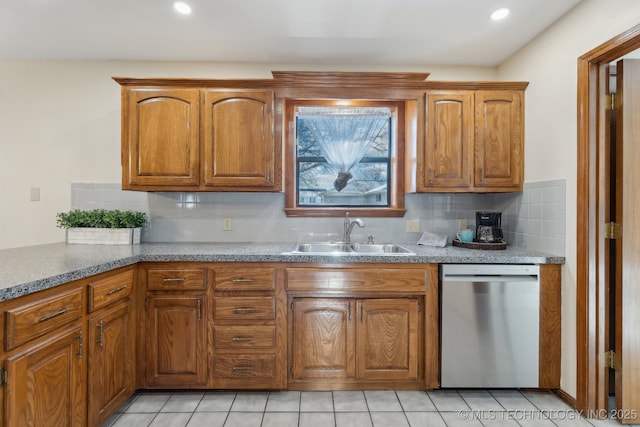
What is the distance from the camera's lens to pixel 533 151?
8.04 feet

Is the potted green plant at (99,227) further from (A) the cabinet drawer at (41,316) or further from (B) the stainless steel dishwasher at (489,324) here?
(B) the stainless steel dishwasher at (489,324)

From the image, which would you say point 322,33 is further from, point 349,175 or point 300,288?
point 300,288

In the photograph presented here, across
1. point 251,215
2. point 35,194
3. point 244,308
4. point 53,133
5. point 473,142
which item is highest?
point 53,133

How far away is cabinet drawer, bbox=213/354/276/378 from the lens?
2174mm

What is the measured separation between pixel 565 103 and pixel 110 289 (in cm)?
290

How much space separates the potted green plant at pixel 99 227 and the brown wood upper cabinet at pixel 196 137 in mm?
288

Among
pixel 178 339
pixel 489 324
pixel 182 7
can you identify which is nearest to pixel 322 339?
pixel 178 339

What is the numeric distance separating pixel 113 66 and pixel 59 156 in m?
0.86

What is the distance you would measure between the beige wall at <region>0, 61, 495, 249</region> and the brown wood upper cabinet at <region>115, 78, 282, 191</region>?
51cm

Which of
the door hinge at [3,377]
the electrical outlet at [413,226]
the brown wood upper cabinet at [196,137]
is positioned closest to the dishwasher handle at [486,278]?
the electrical outlet at [413,226]

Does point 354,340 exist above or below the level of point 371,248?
below

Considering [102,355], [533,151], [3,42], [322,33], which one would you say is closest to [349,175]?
[322,33]

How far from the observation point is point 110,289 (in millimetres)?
1831

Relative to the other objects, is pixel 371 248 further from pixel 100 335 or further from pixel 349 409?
pixel 100 335
